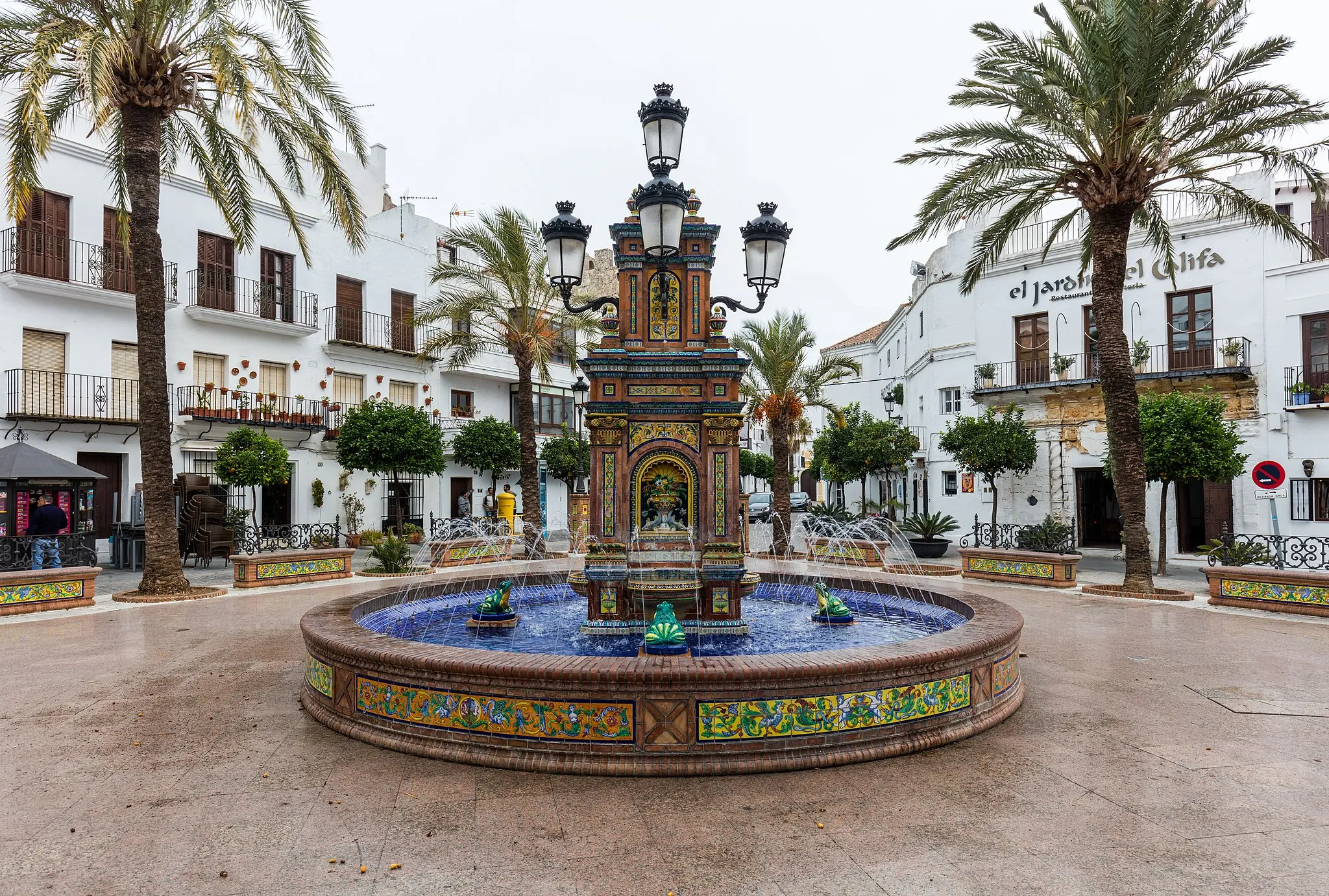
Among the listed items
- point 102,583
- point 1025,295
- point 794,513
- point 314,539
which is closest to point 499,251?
point 314,539

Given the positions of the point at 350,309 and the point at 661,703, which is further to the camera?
the point at 350,309

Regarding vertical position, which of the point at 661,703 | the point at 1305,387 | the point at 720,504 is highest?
the point at 1305,387

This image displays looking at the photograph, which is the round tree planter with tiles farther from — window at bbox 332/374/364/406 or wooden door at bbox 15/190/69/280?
wooden door at bbox 15/190/69/280

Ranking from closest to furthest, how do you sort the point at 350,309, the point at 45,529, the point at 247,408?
the point at 45,529 < the point at 247,408 < the point at 350,309

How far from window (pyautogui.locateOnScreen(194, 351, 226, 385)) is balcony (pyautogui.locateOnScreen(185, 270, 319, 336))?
1032 millimetres

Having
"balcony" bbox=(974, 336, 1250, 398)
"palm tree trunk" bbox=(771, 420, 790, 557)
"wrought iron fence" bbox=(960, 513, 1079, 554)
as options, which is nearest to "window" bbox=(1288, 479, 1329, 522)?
"balcony" bbox=(974, 336, 1250, 398)

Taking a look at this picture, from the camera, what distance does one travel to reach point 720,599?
8.41 m

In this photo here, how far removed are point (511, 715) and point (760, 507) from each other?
35782mm

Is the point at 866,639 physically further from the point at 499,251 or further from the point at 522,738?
the point at 499,251

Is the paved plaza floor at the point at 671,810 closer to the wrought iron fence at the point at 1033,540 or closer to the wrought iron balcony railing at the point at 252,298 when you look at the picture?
the wrought iron fence at the point at 1033,540

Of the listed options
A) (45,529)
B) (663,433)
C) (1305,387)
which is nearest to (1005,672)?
(663,433)

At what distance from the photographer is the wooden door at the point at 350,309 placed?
26656 millimetres

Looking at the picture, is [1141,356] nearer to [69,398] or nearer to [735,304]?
[735,304]

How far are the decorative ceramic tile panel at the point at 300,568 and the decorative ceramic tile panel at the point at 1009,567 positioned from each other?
1274 centimetres
